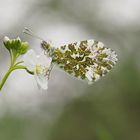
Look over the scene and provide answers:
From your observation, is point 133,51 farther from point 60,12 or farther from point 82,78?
point 82,78

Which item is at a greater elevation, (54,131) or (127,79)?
(127,79)

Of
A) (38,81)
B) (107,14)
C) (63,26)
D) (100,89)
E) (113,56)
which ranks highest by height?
(107,14)

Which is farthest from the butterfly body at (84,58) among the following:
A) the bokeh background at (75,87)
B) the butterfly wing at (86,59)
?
the bokeh background at (75,87)

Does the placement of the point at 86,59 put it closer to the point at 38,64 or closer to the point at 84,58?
the point at 84,58

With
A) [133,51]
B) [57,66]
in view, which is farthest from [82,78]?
[133,51]

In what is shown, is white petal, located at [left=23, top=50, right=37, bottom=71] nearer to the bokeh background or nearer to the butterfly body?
the butterfly body

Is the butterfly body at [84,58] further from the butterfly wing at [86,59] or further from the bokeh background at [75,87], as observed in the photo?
the bokeh background at [75,87]

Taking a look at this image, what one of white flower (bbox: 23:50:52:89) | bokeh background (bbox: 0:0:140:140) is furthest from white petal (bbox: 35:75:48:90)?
bokeh background (bbox: 0:0:140:140)
